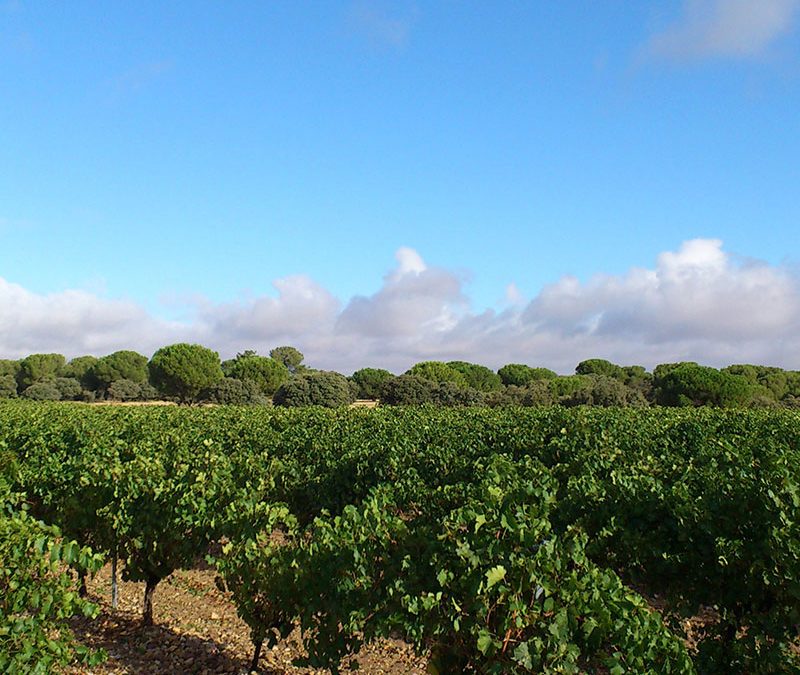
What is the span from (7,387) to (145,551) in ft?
296

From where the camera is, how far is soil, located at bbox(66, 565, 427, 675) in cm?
761

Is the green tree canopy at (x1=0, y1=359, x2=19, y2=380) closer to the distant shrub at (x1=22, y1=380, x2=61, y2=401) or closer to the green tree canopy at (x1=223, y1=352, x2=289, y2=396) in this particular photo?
the distant shrub at (x1=22, y1=380, x2=61, y2=401)

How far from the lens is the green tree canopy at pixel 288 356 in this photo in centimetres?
12294

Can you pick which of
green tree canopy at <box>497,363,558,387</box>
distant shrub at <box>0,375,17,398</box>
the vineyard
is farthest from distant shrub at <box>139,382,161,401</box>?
the vineyard

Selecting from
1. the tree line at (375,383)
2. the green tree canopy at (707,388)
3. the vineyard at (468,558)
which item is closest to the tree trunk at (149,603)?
the vineyard at (468,558)

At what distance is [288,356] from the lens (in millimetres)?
123062

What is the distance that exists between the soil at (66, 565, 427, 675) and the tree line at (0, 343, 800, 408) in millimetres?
46393

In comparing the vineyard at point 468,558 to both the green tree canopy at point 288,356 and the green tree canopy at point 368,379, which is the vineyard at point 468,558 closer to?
the green tree canopy at point 368,379

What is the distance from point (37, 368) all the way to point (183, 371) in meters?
39.3

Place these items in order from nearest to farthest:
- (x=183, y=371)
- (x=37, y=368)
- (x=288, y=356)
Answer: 1. (x=183, y=371)
2. (x=37, y=368)
3. (x=288, y=356)

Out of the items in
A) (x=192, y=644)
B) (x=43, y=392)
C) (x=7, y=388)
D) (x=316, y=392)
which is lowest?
(x=192, y=644)

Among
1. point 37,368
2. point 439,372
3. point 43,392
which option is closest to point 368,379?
point 439,372

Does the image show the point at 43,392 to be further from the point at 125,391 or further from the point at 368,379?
the point at 368,379

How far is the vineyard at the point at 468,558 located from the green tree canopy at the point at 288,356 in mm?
112267
